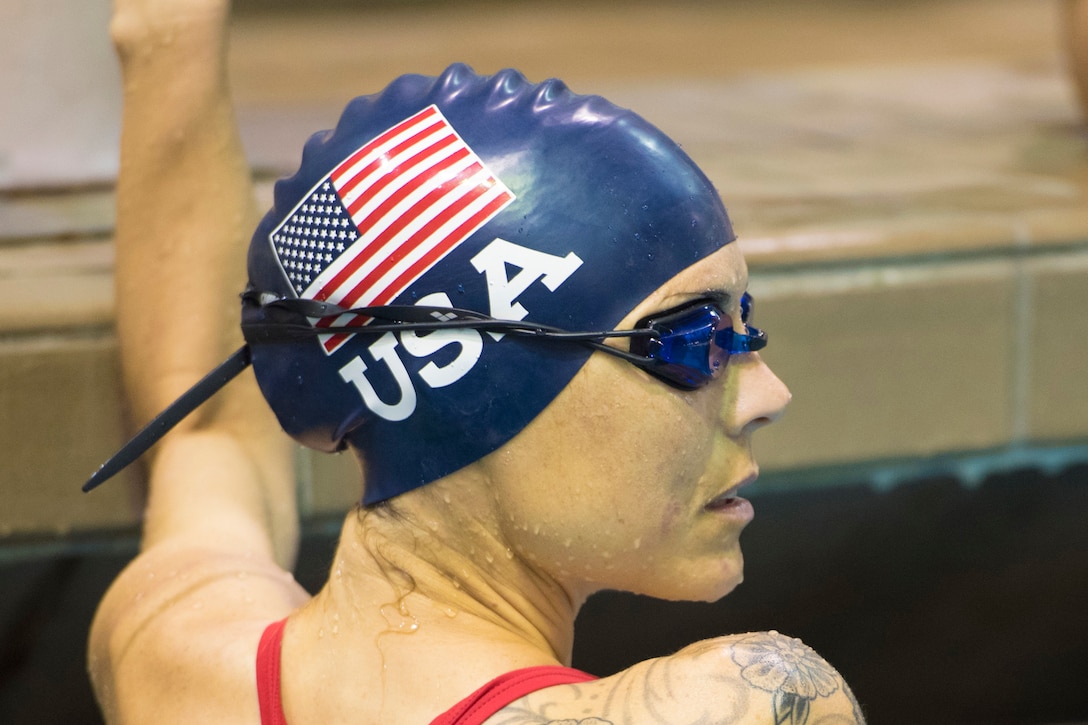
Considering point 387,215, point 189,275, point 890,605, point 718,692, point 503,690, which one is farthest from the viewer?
point 890,605

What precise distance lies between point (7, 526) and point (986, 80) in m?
4.28

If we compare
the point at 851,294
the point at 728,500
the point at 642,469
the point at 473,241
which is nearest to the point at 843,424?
the point at 851,294

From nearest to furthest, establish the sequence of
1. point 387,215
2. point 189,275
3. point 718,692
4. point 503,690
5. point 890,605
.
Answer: point 718,692, point 503,690, point 387,215, point 189,275, point 890,605

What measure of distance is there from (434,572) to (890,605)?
1379 mm

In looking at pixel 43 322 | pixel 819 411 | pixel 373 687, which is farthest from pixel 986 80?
pixel 373 687

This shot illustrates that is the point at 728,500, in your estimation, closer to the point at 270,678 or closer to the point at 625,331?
the point at 625,331

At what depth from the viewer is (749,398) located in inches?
56.6

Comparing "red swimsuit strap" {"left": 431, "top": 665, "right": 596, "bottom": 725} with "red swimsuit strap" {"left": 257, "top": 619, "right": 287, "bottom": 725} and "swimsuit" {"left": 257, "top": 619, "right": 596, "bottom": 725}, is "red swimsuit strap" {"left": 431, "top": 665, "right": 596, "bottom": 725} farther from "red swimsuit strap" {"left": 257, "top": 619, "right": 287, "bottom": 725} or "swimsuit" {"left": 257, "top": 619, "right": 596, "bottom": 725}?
"red swimsuit strap" {"left": 257, "top": 619, "right": 287, "bottom": 725}

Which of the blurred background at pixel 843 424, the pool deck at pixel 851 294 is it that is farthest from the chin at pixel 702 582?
the pool deck at pixel 851 294

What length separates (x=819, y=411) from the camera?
2.60 m

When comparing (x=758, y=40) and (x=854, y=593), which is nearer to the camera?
(x=854, y=593)

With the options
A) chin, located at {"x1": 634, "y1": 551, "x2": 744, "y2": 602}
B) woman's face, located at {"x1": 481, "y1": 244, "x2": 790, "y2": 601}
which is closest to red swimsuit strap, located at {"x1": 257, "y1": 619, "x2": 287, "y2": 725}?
woman's face, located at {"x1": 481, "y1": 244, "x2": 790, "y2": 601}

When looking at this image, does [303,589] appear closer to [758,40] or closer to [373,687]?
[373,687]

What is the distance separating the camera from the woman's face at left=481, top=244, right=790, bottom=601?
53.3 inches
